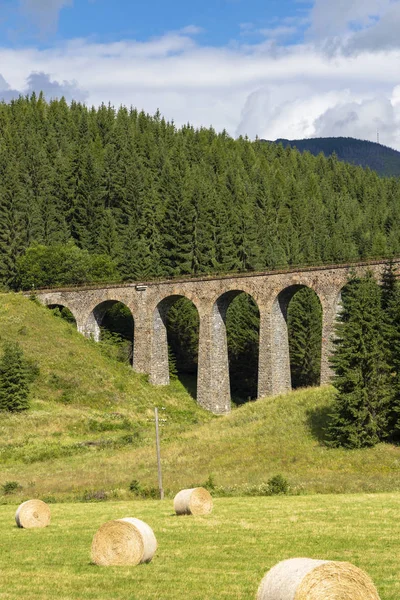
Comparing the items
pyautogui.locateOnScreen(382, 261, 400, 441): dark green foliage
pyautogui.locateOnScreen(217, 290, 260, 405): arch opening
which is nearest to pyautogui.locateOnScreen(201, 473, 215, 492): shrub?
pyautogui.locateOnScreen(382, 261, 400, 441): dark green foliage

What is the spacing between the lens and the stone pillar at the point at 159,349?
8162 cm

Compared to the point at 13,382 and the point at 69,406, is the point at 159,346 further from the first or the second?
the point at 13,382

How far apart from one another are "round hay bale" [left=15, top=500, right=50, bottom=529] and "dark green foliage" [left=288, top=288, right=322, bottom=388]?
62.9 metres

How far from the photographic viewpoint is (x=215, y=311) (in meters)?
78.1

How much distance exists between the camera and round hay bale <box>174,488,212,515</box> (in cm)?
2659

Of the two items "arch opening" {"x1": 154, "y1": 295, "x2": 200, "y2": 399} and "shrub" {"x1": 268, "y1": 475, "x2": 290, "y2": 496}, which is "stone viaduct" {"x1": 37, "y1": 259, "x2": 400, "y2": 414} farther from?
"shrub" {"x1": 268, "y1": 475, "x2": 290, "y2": 496}

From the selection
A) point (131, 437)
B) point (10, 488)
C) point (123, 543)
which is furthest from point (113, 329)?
point (123, 543)

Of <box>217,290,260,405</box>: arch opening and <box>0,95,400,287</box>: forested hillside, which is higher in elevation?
<box>0,95,400,287</box>: forested hillside

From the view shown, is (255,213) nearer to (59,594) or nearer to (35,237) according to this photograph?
(35,237)

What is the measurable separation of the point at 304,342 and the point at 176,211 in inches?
1042

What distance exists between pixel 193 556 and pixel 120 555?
6.79 ft

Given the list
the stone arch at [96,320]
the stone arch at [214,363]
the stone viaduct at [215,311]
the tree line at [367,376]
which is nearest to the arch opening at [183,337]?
the stone arch at [96,320]

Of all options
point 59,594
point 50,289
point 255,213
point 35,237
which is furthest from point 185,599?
point 255,213

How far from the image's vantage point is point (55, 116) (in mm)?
173000
